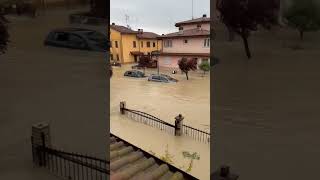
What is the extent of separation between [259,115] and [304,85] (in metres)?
0.17

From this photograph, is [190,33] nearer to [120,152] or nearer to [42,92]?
[120,152]

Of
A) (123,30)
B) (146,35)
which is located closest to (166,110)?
(123,30)

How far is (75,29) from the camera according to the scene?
1.14m

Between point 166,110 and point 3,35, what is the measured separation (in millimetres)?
5667

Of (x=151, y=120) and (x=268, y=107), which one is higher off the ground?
(x=268, y=107)

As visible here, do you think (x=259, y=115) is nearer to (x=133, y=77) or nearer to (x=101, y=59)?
(x=101, y=59)

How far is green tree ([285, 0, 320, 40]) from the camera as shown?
935 millimetres

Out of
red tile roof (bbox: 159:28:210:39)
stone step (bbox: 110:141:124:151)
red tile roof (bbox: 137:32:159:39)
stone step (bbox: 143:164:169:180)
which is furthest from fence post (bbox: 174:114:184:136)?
red tile roof (bbox: 137:32:159:39)

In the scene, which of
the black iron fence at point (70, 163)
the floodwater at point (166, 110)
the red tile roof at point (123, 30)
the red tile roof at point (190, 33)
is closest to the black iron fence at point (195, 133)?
the floodwater at point (166, 110)

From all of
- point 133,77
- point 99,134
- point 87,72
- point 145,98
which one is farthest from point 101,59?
point 133,77

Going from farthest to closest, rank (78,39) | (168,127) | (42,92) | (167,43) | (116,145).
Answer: (167,43)
(168,127)
(116,145)
(78,39)
(42,92)

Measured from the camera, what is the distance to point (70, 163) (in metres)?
1.22

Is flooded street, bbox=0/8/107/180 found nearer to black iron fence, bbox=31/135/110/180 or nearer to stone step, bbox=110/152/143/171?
black iron fence, bbox=31/135/110/180

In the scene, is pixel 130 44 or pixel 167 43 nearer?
pixel 167 43
